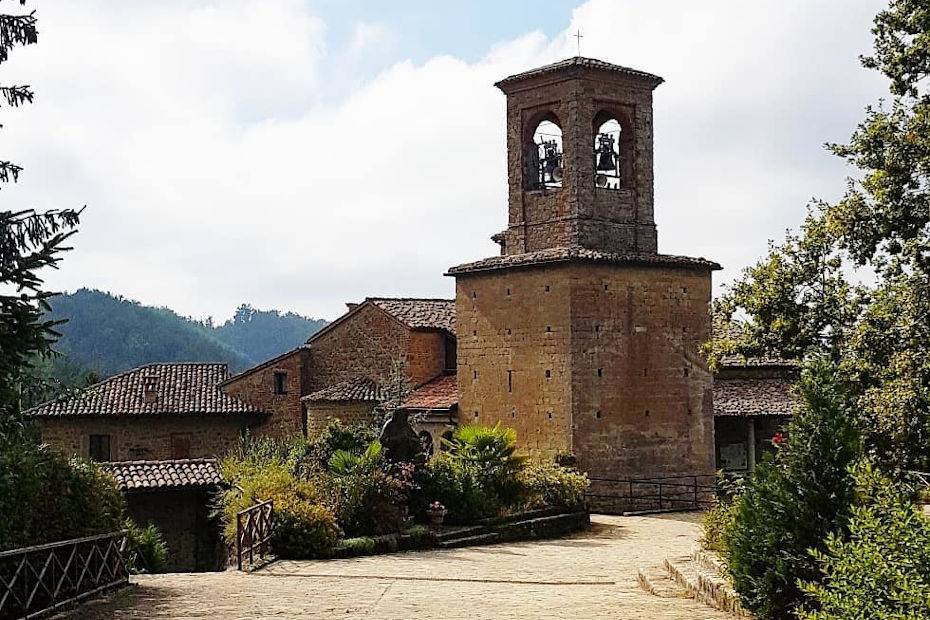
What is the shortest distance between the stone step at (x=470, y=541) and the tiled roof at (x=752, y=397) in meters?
12.5

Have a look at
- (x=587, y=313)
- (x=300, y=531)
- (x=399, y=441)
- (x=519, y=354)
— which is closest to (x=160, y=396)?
(x=519, y=354)

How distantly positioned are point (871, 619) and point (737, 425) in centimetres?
2846

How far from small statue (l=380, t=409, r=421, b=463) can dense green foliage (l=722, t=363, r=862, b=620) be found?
12.0 metres

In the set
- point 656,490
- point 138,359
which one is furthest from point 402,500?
point 138,359

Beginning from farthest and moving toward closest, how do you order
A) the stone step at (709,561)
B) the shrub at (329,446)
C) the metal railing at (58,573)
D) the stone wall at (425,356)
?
the stone wall at (425,356) → the shrub at (329,446) → the stone step at (709,561) → the metal railing at (58,573)

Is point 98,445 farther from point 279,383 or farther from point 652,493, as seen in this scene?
point 652,493

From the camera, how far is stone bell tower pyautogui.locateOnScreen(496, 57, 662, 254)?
96.1 feet

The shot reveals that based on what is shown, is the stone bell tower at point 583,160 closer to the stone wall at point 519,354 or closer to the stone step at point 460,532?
the stone wall at point 519,354

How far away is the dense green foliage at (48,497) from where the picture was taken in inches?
464

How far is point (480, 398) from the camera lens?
1211 inches

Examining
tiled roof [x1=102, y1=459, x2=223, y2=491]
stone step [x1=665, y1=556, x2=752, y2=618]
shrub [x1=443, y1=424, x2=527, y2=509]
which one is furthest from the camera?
shrub [x1=443, y1=424, x2=527, y2=509]

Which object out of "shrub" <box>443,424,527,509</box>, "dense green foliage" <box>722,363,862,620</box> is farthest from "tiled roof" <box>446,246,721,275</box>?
"dense green foliage" <box>722,363,862,620</box>

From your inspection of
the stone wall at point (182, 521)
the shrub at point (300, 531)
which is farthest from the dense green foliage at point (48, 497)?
the stone wall at point (182, 521)

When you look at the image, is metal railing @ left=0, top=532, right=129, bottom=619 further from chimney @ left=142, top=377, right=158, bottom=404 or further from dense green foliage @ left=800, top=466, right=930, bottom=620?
chimney @ left=142, top=377, right=158, bottom=404
